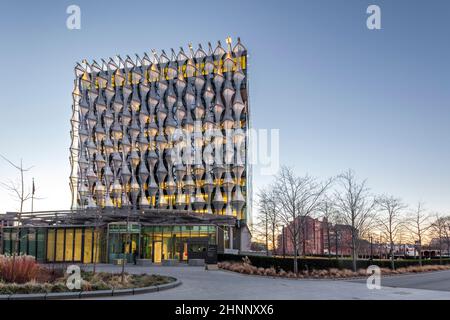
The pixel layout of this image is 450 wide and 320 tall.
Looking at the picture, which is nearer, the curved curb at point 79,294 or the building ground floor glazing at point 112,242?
the curved curb at point 79,294

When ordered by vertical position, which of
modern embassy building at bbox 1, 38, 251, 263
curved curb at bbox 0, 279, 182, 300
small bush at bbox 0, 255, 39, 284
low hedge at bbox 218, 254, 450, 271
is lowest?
low hedge at bbox 218, 254, 450, 271

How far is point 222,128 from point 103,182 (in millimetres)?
26514

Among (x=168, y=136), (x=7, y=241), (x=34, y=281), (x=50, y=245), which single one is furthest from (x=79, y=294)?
(x=168, y=136)

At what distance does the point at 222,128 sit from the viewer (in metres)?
75.4

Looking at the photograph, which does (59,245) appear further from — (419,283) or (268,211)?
(419,283)

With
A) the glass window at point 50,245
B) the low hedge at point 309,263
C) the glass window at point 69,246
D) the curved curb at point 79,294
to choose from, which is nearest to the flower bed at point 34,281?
the curved curb at point 79,294

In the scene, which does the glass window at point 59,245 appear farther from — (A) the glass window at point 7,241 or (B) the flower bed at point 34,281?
(B) the flower bed at point 34,281

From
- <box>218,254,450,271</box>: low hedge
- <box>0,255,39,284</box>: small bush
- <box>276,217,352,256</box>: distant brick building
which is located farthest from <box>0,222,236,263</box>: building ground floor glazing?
<box>0,255,39,284</box>: small bush

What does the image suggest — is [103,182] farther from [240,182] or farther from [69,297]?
[69,297]

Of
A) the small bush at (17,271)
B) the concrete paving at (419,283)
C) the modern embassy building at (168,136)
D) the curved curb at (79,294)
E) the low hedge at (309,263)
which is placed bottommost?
the concrete paving at (419,283)

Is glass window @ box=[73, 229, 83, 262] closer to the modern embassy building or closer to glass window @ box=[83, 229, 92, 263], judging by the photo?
glass window @ box=[83, 229, 92, 263]

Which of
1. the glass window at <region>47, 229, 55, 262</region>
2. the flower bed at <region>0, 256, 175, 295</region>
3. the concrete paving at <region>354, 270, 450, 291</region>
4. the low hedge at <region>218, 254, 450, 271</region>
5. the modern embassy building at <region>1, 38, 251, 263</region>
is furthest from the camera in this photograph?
the modern embassy building at <region>1, 38, 251, 263</region>

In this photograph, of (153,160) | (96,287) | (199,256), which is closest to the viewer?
(96,287)
